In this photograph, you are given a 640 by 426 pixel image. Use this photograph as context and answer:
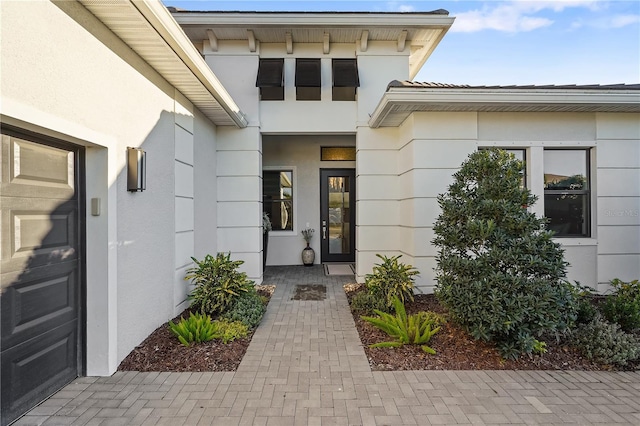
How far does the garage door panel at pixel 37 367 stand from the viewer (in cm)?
229

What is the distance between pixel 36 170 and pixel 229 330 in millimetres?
2512

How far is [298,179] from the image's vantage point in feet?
27.0

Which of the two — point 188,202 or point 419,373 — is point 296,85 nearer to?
point 188,202

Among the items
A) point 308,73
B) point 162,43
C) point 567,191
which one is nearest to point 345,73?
point 308,73

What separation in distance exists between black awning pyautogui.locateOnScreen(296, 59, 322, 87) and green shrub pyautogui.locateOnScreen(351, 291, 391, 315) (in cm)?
424

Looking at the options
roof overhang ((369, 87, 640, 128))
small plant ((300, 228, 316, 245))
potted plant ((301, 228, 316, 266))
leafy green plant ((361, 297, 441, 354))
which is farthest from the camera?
small plant ((300, 228, 316, 245))

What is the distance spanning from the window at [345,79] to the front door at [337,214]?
7.06 feet

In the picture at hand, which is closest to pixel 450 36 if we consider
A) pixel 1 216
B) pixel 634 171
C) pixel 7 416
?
pixel 634 171

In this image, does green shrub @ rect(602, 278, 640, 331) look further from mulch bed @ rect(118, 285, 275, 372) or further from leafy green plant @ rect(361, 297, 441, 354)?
mulch bed @ rect(118, 285, 275, 372)

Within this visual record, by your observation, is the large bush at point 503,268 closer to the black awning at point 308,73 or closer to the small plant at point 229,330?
the small plant at point 229,330

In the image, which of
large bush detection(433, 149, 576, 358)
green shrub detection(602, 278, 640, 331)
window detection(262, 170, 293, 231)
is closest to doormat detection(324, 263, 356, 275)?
window detection(262, 170, 293, 231)

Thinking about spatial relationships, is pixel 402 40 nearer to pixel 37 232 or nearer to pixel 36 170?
pixel 36 170

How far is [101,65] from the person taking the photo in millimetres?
2961

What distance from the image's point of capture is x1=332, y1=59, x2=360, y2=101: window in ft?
20.6
